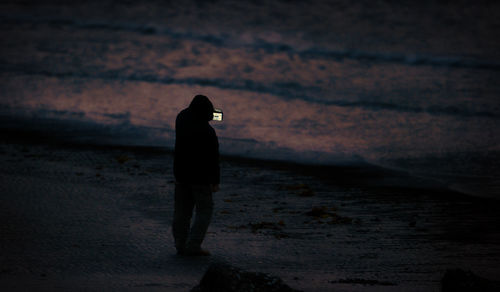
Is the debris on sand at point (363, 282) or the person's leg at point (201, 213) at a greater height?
the person's leg at point (201, 213)

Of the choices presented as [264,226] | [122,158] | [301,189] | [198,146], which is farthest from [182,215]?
[122,158]

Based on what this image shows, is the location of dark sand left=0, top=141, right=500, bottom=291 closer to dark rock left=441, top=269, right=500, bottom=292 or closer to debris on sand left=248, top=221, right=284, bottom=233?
debris on sand left=248, top=221, right=284, bottom=233

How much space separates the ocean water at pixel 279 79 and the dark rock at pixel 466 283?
18.8 ft

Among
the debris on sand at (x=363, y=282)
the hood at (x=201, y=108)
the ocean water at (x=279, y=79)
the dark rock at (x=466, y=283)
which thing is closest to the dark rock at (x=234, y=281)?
the dark rock at (x=466, y=283)

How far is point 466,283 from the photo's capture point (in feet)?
17.7

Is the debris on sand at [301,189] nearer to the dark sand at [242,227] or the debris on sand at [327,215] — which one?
the dark sand at [242,227]

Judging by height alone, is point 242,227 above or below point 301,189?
below

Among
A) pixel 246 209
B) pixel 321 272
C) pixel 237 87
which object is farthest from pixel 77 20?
pixel 321 272

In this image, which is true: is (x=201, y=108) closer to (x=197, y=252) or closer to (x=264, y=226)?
(x=197, y=252)

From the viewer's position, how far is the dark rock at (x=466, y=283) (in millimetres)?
5355

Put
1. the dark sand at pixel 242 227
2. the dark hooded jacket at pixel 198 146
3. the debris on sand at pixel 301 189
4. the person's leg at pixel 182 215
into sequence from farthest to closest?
the debris on sand at pixel 301 189, the person's leg at pixel 182 215, the dark hooded jacket at pixel 198 146, the dark sand at pixel 242 227

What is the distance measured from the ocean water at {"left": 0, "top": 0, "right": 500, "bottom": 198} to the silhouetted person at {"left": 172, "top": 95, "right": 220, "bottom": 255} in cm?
534

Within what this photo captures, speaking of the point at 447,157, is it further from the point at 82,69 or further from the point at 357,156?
the point at 82,69

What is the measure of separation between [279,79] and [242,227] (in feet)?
46.8
